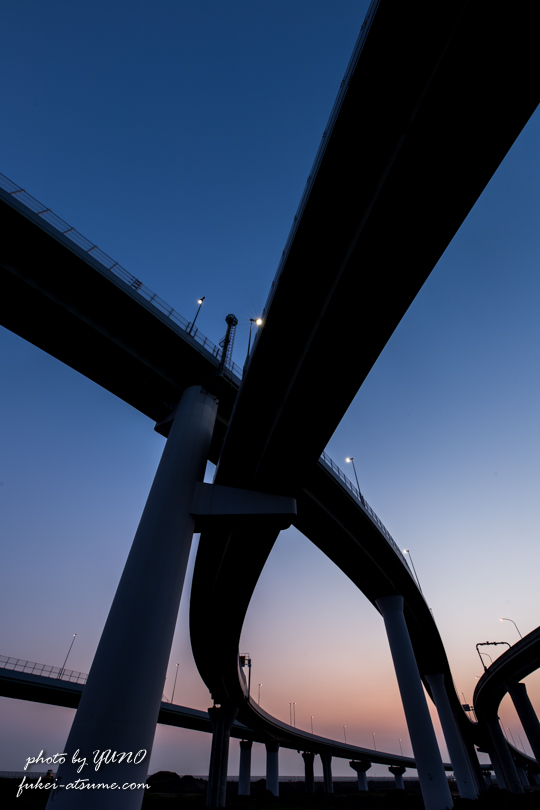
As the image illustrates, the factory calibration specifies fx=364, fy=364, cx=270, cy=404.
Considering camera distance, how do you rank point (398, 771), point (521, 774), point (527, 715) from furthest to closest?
point (521, 774), point (398, 771), point (527, 715)

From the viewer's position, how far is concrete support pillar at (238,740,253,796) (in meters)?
60.1

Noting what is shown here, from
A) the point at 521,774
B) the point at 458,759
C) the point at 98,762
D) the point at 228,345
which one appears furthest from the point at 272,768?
the point at 228,345

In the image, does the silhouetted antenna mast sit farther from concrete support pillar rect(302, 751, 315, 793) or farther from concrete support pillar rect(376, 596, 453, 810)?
concrete support pillar rect(302, 751, 315, 793)

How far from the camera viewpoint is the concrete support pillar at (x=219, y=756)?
1522 inches

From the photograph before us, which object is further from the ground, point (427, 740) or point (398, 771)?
point (398, 771)

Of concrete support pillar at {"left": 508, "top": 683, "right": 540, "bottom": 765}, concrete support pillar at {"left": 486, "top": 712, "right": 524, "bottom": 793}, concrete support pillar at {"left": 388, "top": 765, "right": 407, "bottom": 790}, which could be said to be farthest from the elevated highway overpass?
concrete support pillar at {"left": 388, "top": 765, "right": 407, "bottom": 790}

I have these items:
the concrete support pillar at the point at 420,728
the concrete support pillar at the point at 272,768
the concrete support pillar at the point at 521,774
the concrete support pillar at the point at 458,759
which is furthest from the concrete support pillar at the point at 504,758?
the concrete support pillar at the point at 521,774

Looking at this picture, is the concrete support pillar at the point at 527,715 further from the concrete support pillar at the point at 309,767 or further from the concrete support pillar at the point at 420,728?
the concrete support pillar at the point at 309,767

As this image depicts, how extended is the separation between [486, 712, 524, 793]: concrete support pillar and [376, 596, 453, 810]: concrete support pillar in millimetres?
43411

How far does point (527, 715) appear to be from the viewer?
41125 mm

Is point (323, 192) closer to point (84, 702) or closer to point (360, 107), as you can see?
point (360, 107)

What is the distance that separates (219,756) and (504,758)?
44.3 metres

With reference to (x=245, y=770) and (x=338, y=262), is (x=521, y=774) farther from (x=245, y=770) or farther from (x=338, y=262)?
(x=338, y=262)

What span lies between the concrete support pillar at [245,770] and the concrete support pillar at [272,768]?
3542 mm
